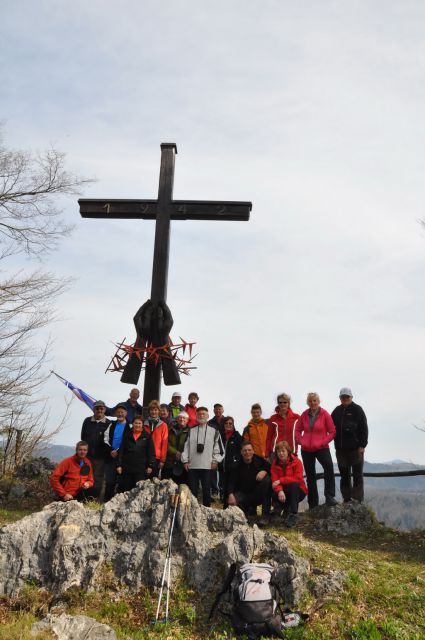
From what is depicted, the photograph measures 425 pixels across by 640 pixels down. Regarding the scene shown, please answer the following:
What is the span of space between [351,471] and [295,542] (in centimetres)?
287

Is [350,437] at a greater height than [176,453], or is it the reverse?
[350,437]

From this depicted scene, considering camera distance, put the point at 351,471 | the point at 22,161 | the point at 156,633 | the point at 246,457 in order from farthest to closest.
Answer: the point at 22,161 < the point at 351,471 < the point at 246,457 < the point at 156,633

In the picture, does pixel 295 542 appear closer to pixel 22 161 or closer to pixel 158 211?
pixel 158 211

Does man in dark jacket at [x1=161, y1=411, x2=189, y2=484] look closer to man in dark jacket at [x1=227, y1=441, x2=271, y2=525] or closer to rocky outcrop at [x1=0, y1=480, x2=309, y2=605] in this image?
man in dark jacket at [x1=227, y1=441, x2=271, y2=525]

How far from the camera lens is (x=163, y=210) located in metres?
12.6

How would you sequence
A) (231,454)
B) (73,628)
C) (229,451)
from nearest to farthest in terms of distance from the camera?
(73,628), (231,454), (229,451)

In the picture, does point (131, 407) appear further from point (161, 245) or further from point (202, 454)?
point (161, 245)

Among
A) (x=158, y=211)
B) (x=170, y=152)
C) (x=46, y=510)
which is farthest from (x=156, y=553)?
(x=170, y=152)

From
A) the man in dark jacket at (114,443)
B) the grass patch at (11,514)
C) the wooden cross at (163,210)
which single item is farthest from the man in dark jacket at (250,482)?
the grass patch at (11,514)

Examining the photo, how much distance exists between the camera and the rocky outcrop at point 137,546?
705cm

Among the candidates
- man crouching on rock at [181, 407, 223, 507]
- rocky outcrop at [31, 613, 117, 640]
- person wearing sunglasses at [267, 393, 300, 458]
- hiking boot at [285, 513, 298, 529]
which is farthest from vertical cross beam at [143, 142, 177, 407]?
rocky outcrop at [31, 613, 117, 640]

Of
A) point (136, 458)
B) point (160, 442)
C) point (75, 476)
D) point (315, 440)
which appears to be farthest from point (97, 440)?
Result: point (315, 440)

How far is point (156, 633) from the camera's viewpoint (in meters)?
6.25

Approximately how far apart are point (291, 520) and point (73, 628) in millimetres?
4550
